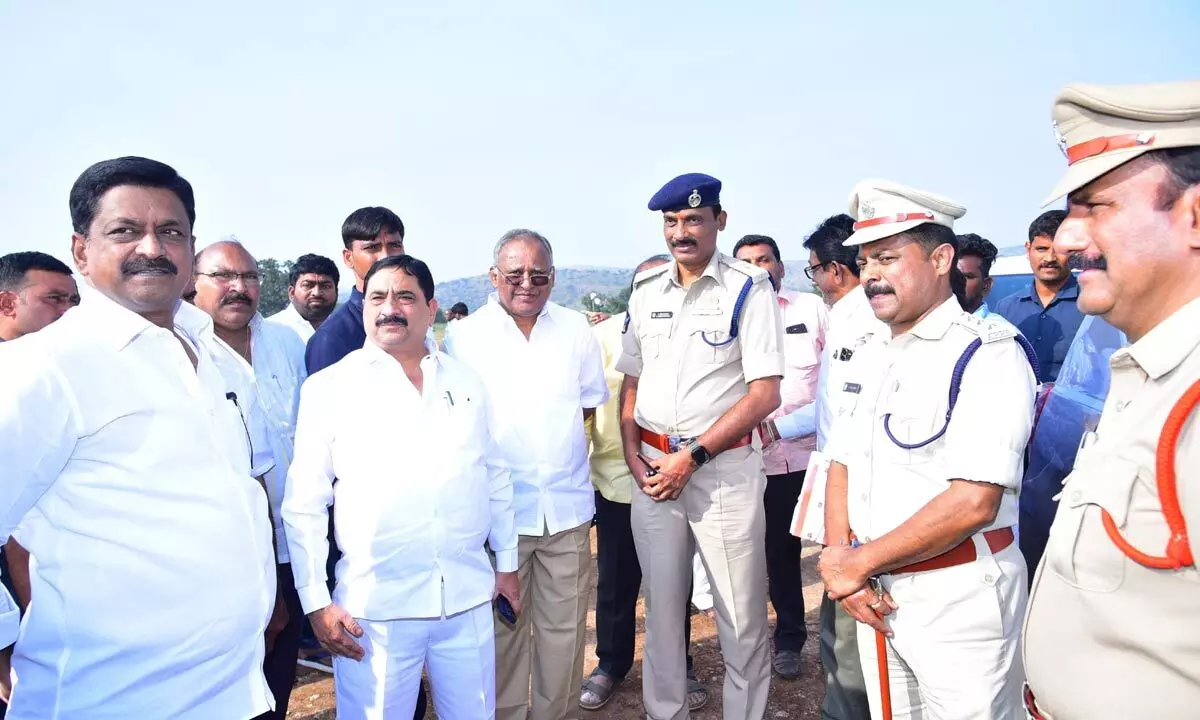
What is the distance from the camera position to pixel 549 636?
3.31 metres

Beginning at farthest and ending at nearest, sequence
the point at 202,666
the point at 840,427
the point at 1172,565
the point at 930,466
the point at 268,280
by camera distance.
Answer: the point at 268,280 < the point at 840,427 < the point at 930,466 < the point at 202,666 < the point at 1172,565

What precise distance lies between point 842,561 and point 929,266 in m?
1.07

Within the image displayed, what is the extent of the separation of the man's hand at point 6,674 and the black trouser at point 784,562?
12.2 feet

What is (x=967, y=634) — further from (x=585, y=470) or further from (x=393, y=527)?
(x=393, y=527)

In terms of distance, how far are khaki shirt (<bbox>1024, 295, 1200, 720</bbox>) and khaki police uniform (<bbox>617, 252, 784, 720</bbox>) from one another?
1771mm

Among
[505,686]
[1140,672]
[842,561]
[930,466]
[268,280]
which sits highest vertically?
[268,280]

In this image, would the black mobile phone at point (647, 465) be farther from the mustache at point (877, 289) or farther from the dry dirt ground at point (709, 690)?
the dry dirt ground at point (709, 690)

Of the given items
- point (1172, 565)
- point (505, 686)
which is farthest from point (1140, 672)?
point (505, 686)

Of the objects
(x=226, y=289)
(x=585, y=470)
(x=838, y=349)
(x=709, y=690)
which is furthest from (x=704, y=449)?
(x=226, y=289)

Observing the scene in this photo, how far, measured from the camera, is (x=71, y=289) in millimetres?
3498

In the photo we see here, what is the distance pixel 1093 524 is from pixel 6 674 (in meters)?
2.73

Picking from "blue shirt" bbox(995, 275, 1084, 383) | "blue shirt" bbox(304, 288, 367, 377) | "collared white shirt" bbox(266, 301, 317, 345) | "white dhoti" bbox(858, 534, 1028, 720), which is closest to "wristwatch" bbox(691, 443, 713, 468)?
"white dhoti" bbox(858, 534, 1028, 720)

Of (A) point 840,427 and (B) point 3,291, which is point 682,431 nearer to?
(A) point 840,427

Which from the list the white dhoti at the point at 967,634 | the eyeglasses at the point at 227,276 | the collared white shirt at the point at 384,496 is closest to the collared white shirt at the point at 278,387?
the eyeglasses at the point at 227,276
